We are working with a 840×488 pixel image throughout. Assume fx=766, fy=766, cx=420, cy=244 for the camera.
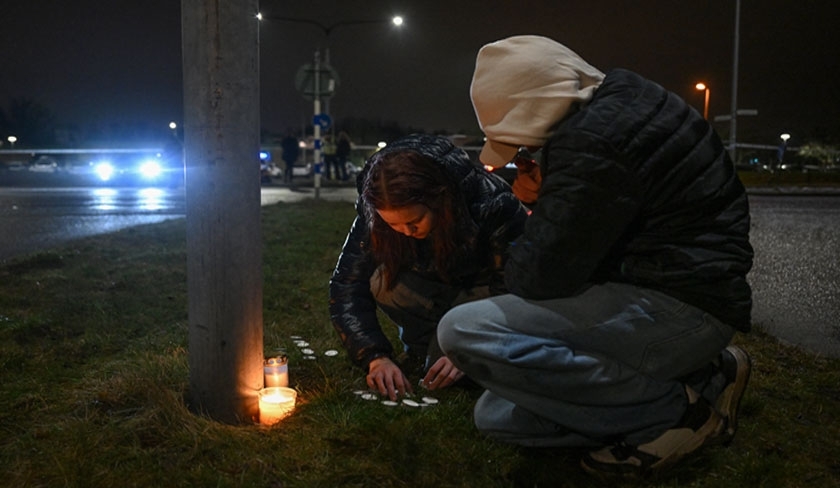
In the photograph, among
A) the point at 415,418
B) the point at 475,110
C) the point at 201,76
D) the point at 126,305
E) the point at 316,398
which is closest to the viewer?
the point at 475,110

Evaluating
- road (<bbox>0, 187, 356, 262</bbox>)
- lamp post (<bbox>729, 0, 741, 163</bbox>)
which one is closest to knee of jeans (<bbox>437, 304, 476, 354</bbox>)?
road (<bbox>0, 187, 356, 262</bbox>)

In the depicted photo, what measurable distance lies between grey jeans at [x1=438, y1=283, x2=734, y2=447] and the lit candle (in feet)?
2.70

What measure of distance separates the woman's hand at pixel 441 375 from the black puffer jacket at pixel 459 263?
0.21m

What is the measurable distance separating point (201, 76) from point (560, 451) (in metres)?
1.87

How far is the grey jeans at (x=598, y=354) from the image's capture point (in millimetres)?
2453

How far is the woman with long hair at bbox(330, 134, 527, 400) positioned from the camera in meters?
3.03

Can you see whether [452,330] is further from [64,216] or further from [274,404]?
[64,216]

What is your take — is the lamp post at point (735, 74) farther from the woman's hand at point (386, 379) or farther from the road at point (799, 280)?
the woman's hand at point (386, 379)

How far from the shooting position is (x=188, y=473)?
245 cm

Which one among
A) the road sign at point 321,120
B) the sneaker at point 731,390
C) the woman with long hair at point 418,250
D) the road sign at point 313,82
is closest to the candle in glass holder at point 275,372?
the woman with long hair at point 418,250

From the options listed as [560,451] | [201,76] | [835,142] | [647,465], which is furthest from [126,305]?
[835,142]

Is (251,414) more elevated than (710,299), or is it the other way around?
(710,299)

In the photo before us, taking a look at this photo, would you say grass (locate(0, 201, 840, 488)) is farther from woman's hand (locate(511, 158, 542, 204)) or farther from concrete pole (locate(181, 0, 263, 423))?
woman's hand (locate(511, 158, 542, 204))

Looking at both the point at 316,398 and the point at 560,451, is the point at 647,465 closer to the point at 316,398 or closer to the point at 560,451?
the point at 560,451
